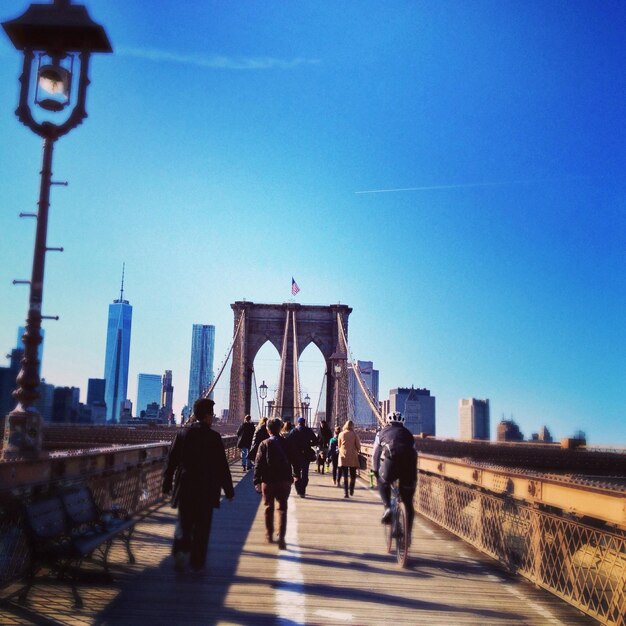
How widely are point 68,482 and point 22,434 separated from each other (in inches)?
29.9

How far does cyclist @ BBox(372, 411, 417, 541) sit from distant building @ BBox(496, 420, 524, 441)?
3142 inches

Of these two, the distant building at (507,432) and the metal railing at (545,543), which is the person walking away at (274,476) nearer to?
the metal railing at (545,543)

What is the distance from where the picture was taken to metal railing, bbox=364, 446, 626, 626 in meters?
5.07

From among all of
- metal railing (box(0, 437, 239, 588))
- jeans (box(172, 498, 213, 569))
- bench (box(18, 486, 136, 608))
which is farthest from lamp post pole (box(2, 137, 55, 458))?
jeans (box(172, 498, 213, 569))

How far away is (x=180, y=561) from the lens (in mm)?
5984

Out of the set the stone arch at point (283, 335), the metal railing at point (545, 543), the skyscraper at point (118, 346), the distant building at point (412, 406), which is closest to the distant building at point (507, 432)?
the stone arch at point (283, 335)

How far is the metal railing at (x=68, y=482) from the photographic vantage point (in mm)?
5000

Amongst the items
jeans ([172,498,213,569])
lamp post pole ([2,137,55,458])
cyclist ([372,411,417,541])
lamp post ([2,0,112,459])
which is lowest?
jeans ([172,498,213,569])

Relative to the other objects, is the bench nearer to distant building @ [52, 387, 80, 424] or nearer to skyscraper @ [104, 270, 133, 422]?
distant building @ [52, 387, 80, 424]

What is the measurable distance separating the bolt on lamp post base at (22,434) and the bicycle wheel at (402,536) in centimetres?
362

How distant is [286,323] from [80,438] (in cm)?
2719

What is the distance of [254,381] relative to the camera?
71688 mm

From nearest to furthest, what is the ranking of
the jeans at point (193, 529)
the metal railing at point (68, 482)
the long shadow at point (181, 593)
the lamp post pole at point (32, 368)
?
the long shadow at point (181, 593) → the metal railing at point (68, 482) → the jeans at point (193, 529) → the lamp post pole at point (32, 368)

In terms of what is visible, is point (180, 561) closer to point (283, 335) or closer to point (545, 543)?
point (545, 543)
